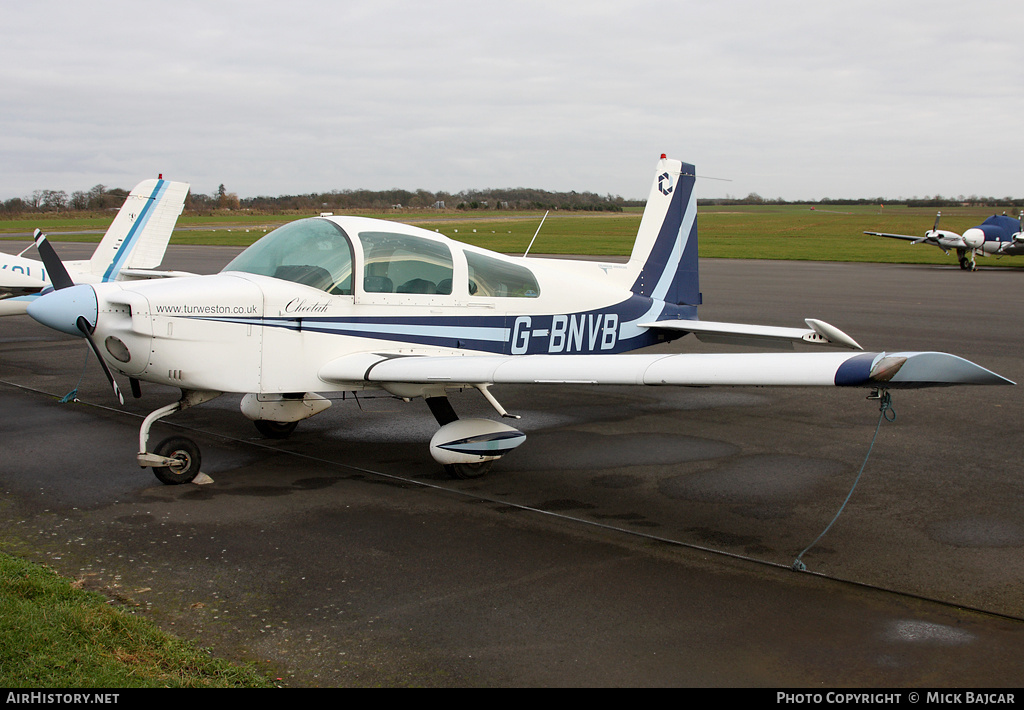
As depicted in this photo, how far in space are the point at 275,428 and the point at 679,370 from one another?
168 inches

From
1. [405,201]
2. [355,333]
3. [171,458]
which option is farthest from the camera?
[405,201]

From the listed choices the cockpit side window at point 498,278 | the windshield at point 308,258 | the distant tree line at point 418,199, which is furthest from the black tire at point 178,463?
the distant tree line at point 418,199

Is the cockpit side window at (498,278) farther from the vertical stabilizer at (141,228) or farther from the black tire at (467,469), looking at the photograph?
the vertical stabilizer at (141,228)

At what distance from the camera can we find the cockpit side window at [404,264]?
6785 millimetres

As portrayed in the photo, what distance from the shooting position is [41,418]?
861cm

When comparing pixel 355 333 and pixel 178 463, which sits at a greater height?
pixel 355 333

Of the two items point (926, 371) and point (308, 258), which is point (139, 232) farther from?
point (926, 371)

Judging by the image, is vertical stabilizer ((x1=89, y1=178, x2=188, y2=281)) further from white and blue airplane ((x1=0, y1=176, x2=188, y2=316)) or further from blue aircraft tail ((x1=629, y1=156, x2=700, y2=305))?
blue aircraft tail ((x1=629, y1=156, x2=700, y2=305))

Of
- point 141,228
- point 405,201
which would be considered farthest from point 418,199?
point 141,228

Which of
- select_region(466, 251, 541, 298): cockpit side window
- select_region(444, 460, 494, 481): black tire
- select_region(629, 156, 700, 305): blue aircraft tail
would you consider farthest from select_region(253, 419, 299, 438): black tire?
select_region(629, 156, 700, 305): blue aircraft tail

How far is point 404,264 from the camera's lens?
6.95 metres

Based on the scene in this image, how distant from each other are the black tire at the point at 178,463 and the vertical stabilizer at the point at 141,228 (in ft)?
28.6

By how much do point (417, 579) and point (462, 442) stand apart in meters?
1.91

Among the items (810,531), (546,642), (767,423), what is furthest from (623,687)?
(767,423)
